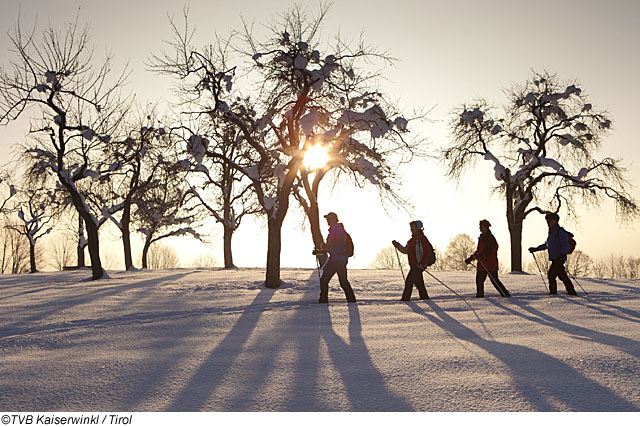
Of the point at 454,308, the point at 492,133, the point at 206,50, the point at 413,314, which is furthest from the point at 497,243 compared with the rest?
the point at 492,133

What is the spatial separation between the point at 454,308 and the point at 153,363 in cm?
577

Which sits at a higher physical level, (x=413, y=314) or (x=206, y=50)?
(x=206, y=50)

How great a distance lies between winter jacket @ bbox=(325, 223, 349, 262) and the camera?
916cm

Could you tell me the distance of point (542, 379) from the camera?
3.98 metres

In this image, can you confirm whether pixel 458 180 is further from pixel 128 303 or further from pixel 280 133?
pixel 128 303

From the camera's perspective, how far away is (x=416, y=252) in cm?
961

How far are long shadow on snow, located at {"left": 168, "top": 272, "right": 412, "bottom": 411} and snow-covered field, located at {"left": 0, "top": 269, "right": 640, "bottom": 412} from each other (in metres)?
0.02

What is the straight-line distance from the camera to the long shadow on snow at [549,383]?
134 inches

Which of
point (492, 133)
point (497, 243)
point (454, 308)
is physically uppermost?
point (492, 133)

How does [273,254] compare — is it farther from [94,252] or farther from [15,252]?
[15,252]

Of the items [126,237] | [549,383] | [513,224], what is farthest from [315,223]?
[549,383]

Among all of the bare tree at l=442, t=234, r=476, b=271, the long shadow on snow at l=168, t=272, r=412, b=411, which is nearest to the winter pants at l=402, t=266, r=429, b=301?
the long shadow on snow at l=168, t=272, r=412, b=411

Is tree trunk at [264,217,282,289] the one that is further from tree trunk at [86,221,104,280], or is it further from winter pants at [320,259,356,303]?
tree trunk at [86,221,104,280]

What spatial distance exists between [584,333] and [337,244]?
15.2 ft
